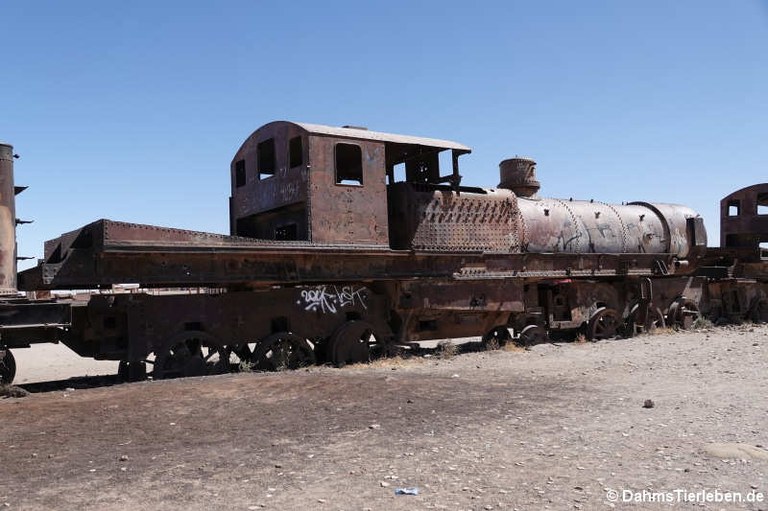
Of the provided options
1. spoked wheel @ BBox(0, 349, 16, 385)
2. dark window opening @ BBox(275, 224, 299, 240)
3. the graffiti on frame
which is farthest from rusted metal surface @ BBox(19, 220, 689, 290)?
dark window opening @ BBox(275, 224, 299, 240)

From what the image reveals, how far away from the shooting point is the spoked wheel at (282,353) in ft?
34.0

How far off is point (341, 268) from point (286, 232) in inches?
66.1

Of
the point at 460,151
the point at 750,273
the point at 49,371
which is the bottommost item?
the point at 49,371

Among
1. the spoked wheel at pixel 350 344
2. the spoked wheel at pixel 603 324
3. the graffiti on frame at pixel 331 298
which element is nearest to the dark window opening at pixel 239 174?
the graffiti on frame at pixel 331 298

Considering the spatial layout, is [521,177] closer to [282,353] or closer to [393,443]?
[282,353]

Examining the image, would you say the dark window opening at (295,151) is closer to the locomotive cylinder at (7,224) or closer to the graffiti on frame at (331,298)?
the graffiti on frame at (331,298)

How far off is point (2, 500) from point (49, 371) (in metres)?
11.0

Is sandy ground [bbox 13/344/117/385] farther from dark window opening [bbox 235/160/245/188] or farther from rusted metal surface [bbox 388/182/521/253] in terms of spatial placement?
rusted metal surface [bbox 388/182/521/253]

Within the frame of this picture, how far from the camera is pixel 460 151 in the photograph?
41.3 feet

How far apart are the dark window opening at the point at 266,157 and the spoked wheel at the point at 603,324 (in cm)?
814

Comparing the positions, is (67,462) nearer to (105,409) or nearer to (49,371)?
(105,409)

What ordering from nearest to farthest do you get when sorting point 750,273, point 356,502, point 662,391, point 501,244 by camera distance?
point 356,502
point 662,391
point 501,244
point 750,273

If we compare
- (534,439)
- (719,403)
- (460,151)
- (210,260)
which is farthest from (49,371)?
(719,403)

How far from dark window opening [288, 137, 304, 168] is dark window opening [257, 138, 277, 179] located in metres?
0.40
